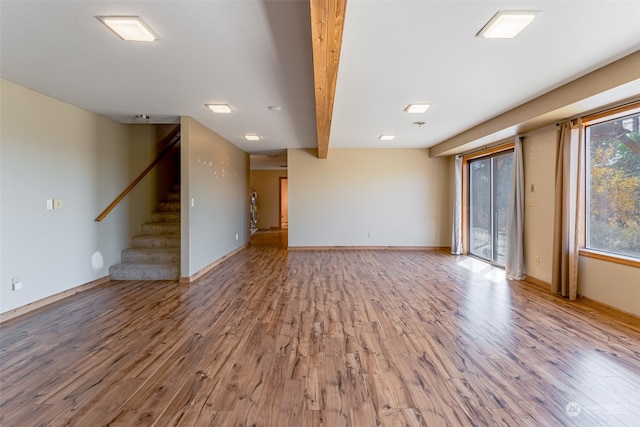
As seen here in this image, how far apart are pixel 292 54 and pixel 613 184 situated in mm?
3813

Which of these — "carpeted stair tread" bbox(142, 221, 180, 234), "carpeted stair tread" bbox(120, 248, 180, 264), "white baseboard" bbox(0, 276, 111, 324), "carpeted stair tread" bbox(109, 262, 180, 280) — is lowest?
"white baseboard" bbox(0, 276, 111, 324)

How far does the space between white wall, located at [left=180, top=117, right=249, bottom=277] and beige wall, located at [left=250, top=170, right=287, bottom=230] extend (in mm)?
4610

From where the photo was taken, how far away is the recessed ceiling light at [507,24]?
1973 mm

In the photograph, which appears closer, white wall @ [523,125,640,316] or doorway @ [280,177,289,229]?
white wall @ [523,125,640,316]

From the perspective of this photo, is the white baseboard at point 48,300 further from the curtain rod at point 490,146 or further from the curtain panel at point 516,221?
the curtain rod at point 490,146

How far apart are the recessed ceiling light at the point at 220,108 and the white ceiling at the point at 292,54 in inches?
4.7

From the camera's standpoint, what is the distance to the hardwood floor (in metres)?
1.68

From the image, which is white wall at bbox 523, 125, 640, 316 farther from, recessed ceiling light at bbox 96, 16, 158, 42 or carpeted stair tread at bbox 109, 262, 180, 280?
carpeted stair tread at bbox 109, 262, 180, 280

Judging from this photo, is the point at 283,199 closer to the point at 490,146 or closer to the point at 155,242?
the point at 155,242

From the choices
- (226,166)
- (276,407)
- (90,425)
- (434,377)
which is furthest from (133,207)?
(434,377)

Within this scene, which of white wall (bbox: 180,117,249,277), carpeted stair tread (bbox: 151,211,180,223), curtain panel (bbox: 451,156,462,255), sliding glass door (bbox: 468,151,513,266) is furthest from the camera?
curtain panel (bbox: 451,156,462,255)

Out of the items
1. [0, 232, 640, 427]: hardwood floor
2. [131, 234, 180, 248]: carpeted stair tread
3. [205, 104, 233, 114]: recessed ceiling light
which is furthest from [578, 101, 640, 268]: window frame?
[131, 234, 180, 248]: carpeted stair tread

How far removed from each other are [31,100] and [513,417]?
17.3ft

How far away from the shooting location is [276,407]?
1719 mm
